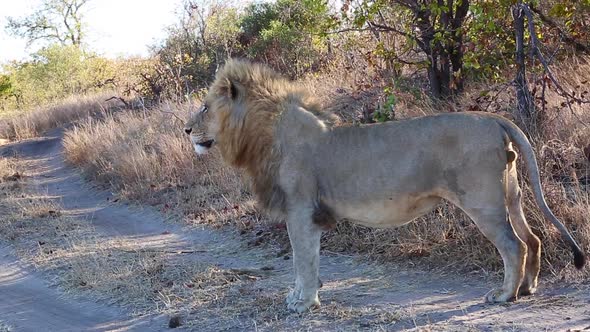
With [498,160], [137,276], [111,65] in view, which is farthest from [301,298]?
[111,65]

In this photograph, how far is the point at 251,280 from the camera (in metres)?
5.79

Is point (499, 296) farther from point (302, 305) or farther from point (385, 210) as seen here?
point (302, 305)

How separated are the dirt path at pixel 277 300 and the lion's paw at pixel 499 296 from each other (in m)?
0.05

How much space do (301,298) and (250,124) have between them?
1.21 m

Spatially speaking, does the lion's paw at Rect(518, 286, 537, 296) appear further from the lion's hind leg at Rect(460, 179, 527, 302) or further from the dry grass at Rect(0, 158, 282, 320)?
the dry grass at Rect(0, 158, 282, 320)

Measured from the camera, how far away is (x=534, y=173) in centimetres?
436

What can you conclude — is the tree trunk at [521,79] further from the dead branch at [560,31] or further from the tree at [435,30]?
the tree at [435,30]

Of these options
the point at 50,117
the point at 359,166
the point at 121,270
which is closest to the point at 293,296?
the point at 359,166

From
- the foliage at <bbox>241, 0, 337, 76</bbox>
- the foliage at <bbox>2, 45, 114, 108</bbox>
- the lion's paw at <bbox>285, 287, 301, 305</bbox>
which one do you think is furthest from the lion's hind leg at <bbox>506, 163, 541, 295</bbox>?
the foliage at <bbox>2, 45, 114, 108</bbox>

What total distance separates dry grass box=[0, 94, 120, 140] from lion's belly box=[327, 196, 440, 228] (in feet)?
50.3

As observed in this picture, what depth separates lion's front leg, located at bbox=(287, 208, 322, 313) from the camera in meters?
4.63

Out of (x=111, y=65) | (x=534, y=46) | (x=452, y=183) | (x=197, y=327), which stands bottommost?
(x=197, y=327)

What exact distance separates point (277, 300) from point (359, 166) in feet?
3.87

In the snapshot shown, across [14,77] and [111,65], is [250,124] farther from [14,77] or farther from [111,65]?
[14,77]
